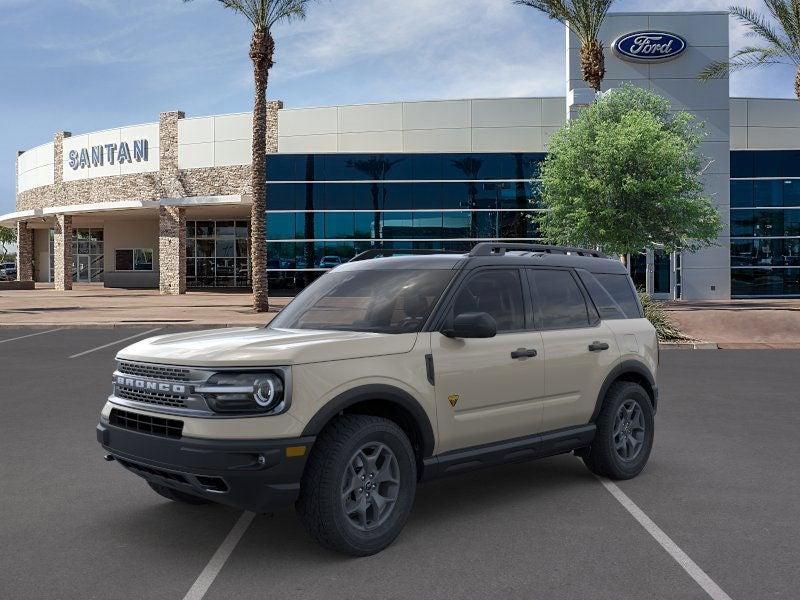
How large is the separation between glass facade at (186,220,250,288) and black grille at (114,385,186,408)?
155 ft

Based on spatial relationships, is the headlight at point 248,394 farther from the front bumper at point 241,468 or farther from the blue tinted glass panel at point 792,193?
the blue tinted glass panel at point 792,193

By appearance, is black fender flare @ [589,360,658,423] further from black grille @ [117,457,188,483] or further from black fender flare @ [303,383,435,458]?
black grille @ [117,457,188,483]

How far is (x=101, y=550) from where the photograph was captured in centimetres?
476

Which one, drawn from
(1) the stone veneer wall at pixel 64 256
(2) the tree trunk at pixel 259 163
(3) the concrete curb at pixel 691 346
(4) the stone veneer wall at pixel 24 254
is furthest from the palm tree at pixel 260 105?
(4) the stone veneer wall at pixel 24 254

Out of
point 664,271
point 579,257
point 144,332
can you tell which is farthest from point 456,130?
point 579,257

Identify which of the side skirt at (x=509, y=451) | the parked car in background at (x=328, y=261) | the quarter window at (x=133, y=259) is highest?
the quarter window at (x=133, y=259)

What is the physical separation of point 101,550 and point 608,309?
4.22 metres

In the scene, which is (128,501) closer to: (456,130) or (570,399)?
(570,399)

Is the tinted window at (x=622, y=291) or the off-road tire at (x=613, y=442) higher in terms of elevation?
the tinted window at (x=622, y=291)

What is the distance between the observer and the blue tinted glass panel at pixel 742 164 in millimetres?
37062

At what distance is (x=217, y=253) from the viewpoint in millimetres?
51719

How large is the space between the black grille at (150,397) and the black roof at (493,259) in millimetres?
1899

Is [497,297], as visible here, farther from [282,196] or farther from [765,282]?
[765,282]

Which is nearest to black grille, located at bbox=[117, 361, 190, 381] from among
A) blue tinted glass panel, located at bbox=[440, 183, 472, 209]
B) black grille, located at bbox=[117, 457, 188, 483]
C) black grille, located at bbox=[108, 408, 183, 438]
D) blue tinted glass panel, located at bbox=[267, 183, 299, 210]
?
black grille, located at bbox=[108, 408, 183, 438]
